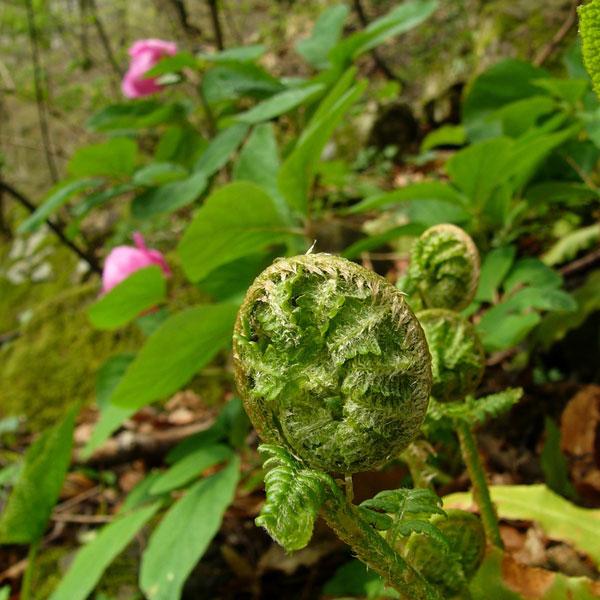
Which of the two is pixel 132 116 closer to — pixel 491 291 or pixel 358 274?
pixel 491 291

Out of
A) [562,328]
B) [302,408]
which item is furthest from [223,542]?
[302,408]

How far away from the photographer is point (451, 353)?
23.4 inches

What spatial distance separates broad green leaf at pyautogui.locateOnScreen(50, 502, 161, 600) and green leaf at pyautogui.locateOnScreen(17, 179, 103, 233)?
879 mm

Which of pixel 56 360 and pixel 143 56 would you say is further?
pixel 56 360

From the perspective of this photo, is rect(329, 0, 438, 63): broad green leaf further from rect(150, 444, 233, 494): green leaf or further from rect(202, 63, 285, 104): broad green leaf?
rect(150, 444, 233, 494): green leaf

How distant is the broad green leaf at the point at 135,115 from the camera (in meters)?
2.06

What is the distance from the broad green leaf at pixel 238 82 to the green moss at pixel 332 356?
5.18 ft

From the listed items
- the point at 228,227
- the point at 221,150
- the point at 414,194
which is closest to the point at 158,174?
the point at 221,150

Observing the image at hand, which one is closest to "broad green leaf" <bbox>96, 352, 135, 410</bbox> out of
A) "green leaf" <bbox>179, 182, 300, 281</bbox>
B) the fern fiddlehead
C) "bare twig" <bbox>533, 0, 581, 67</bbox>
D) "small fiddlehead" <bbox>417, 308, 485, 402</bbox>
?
"green leaf" <bbox>179, 182, 300, 281</bbox>

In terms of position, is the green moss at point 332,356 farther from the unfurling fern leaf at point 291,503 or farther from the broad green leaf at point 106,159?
the broad green leaf at point 106,159

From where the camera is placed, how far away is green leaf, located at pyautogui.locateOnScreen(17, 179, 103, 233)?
1.77 meters

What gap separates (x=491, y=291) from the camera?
1.28 meters

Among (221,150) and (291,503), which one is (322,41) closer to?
(221,150)

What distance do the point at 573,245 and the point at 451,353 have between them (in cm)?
122
